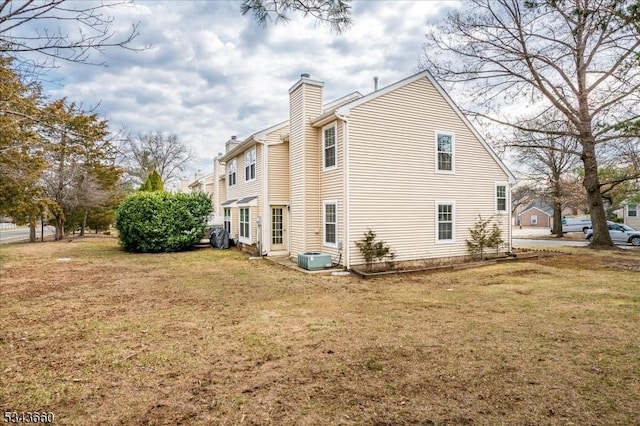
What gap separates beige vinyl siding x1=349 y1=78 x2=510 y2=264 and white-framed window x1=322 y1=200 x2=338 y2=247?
79cm

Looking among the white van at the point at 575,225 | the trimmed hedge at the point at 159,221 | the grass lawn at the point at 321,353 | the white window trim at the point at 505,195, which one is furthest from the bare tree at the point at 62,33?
the white van at the point at 575,225

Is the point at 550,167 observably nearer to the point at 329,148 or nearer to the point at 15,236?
the point at 329,148

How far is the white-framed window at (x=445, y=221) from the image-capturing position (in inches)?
490

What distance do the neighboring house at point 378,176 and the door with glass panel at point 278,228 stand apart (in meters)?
0.04

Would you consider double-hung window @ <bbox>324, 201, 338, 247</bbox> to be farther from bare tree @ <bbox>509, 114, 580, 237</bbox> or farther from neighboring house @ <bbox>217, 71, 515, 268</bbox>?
bare tree @ <bbox>509, 114, 580, 237</bbox>

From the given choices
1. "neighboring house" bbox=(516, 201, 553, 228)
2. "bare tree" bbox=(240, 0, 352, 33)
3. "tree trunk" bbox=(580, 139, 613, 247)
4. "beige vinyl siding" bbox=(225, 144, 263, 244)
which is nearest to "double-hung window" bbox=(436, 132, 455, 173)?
"beige vinyl siding" bbox=(225, 144, 263, 244)

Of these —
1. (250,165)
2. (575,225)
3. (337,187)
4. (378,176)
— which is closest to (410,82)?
(378,176)

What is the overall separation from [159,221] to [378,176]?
34.8ft

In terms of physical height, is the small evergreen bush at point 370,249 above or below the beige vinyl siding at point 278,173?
below

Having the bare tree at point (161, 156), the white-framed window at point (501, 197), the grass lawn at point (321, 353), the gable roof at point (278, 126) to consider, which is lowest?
the grass lawn at point (321, 353)

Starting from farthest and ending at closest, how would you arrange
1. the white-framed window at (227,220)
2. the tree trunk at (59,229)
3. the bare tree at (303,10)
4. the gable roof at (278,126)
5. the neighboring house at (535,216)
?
the neighboring house at (535,216)
the tree trunk at (59,229)
the white-framed window at (227,220)
the gable roof at (278,126)
the bare tree at (303,10)

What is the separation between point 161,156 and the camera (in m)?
40.3

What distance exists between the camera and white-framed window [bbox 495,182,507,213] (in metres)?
14.0

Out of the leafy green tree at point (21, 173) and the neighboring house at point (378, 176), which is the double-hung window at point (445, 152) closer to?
the neighboring house at point (378, 176)
